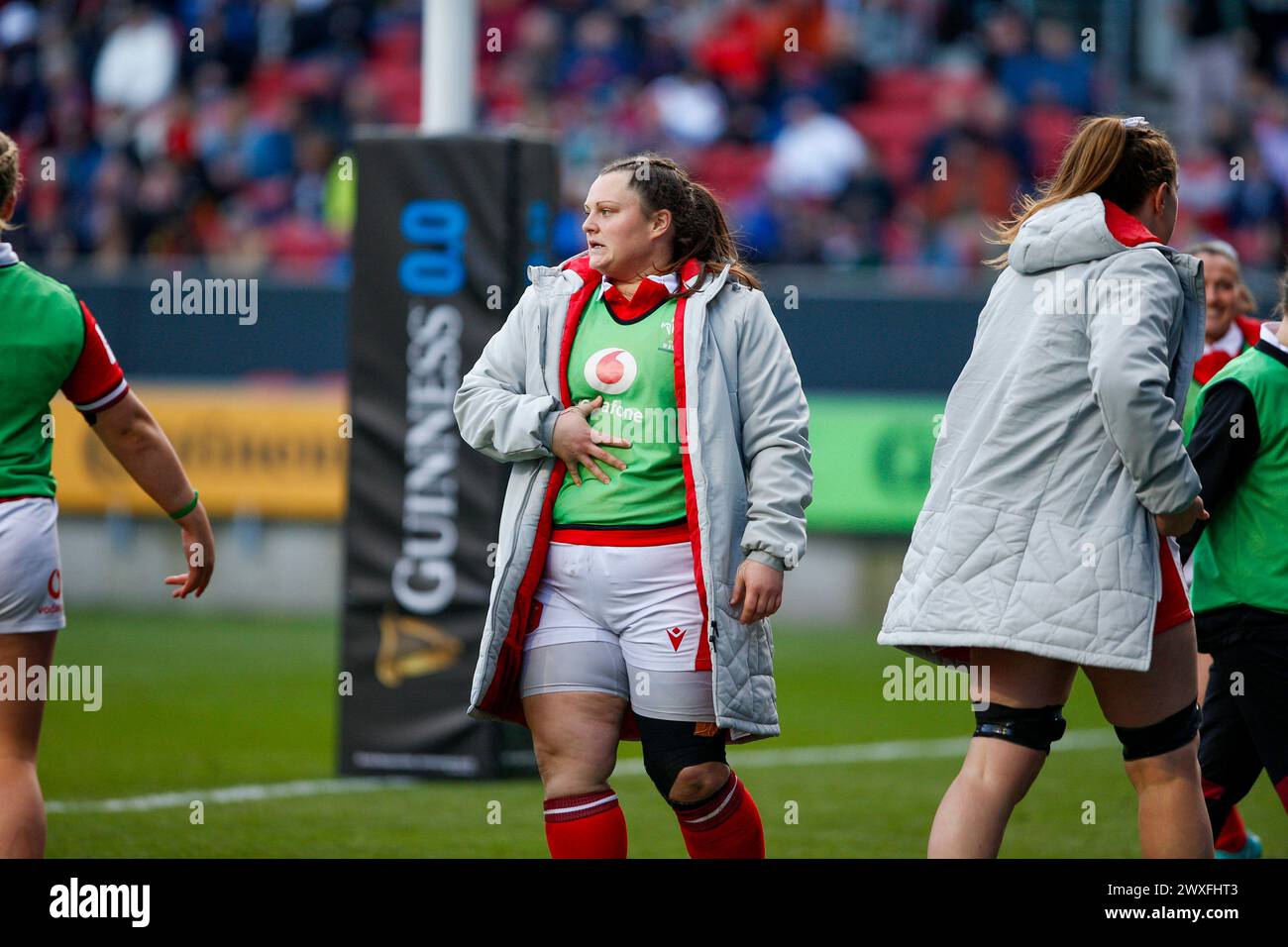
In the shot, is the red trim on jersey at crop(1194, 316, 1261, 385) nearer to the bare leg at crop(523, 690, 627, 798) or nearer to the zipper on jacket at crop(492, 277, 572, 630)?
the zipper on jacket at crop(492, 277, 572, 630)

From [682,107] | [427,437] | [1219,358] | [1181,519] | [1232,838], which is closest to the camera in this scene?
[1181,519]

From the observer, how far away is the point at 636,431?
15.5ft

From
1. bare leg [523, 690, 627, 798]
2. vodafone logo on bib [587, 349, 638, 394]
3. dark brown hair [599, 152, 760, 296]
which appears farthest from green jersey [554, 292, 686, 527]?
bare leg [523, 690, 627, 798]

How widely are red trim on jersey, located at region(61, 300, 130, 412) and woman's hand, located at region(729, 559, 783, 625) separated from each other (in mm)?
1623

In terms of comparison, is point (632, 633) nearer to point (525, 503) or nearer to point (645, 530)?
point (645, 530)

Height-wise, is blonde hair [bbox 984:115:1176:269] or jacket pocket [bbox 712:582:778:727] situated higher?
blonde hair [bbox 984:115:1176:269]

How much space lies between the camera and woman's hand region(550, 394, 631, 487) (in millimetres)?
4668

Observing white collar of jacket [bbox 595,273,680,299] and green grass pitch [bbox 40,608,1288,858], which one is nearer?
white collar of jacket [bbox 595,273,680,299]

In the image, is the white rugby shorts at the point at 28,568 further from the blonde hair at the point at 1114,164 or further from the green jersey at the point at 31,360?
the blonde hair at the point at 1114,164

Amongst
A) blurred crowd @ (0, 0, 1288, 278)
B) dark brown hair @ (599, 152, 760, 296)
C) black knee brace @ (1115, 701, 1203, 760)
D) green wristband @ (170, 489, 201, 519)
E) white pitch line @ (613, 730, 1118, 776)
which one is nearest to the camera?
black knee brace @ (1115, 701, 1203, 760)

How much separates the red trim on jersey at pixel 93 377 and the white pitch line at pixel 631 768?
3.11 metres

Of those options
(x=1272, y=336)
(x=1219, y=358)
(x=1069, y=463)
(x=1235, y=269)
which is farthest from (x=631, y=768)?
(x=1069, y=463)

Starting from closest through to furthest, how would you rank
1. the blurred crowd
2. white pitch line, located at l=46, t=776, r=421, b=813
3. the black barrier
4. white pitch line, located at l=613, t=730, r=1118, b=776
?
white pitch line, located at l=46, t=776, r=421, b=813 → the black barrier → white pitch line, located at l=613, t=730, r=1118, b=776 → the blurred crowd

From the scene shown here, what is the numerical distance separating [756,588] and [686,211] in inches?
41.8
